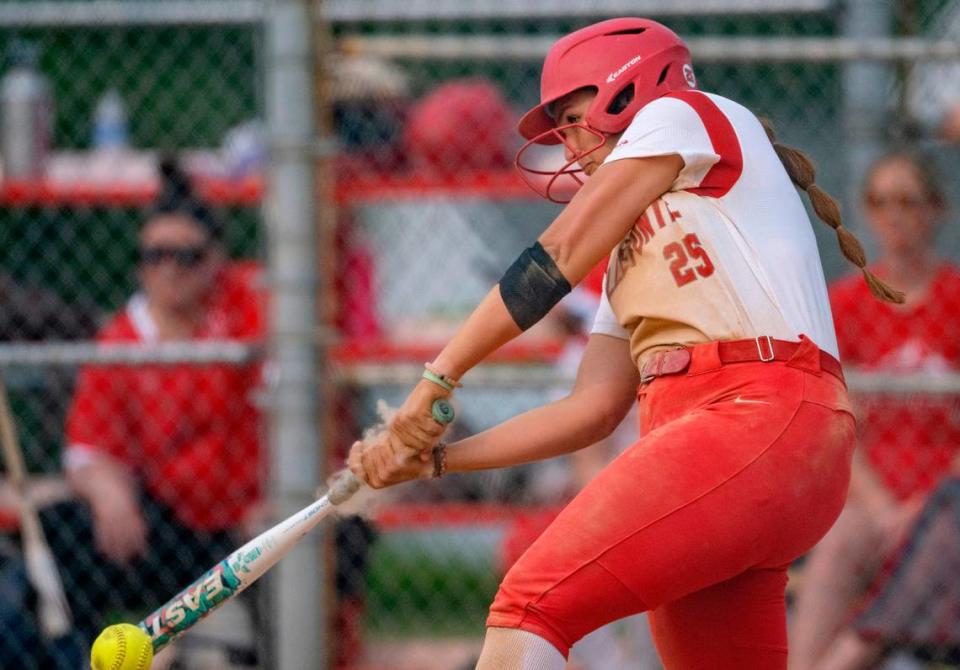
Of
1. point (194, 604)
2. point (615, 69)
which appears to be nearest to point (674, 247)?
point (615, 69)

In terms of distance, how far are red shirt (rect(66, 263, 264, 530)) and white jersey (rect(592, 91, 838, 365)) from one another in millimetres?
2240

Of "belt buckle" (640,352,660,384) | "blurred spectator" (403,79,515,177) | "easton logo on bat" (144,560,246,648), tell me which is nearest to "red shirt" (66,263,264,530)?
"blurred spectator" (403,79,515,177)

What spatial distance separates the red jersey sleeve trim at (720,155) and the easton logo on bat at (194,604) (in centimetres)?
131

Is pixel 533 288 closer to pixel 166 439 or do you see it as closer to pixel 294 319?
pixel 294 319

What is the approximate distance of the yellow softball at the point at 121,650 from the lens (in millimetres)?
3006

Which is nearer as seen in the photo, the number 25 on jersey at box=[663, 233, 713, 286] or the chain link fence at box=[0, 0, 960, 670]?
the number 25 on jersey at box=[663, 233, 713, 286]

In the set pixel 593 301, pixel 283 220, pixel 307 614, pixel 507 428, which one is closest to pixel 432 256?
pixel 593 301

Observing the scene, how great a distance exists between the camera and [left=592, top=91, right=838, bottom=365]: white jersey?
2791 millimetres

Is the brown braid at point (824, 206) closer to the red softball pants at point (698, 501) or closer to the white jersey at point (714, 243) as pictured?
the white jersey at point (714, 243)

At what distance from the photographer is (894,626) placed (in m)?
4.34

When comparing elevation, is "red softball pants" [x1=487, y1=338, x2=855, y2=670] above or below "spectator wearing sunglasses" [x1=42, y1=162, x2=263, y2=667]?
above

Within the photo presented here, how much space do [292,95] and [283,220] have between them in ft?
1.33

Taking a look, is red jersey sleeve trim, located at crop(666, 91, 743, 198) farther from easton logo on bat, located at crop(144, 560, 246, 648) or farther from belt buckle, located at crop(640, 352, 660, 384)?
easton logo on bat, located at crop(144, 560, 246, 648)

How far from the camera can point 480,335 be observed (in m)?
2.79
